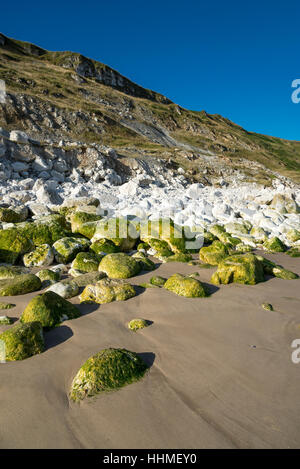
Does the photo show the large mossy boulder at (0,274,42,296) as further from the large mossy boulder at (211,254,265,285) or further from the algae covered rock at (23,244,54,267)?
the large mossy boulder at (211,254,265,285)

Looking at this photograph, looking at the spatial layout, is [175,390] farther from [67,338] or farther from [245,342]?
[67,338]

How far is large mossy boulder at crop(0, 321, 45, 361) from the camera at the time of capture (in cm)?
263

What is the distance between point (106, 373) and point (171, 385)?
1.98ft

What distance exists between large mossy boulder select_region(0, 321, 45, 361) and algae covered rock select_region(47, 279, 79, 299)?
1.24m

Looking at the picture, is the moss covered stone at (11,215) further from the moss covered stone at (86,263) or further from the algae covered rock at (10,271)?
the moss covered stone at (86,263)

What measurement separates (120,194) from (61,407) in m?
12.3

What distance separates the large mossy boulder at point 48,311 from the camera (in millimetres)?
3240

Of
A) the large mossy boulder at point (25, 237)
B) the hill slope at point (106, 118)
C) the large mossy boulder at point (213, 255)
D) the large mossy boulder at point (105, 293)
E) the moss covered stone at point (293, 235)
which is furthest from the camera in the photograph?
the hill slope at point (106, 118)

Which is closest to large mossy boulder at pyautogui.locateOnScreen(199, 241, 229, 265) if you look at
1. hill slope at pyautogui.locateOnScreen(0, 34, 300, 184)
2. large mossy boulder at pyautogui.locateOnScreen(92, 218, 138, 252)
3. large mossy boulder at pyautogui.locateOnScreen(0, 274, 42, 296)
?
large mossy boulder at pyautogui.locateOnScreen(92, 218, 138, 252)

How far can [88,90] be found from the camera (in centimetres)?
4231

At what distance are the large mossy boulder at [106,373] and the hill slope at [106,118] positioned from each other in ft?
70.5

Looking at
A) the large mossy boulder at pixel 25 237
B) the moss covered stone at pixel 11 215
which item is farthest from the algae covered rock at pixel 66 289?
the moss covered stone at pixel 11 215

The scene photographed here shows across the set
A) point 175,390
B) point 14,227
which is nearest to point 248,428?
point 175,390

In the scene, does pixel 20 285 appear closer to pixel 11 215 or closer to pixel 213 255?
pixel 213 255
